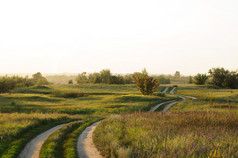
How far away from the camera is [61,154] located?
9.91 metres

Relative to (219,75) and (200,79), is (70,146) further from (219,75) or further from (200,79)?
(219,75)

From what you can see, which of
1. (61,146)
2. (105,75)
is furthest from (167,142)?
(105,75)

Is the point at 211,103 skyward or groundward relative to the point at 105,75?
groundward

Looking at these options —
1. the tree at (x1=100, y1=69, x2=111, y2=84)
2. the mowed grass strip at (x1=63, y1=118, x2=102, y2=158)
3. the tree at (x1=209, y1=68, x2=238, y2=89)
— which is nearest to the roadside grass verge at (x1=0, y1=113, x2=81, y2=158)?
the mowed grass strip at (x1=63, y1=118, x2=102, y2=158)

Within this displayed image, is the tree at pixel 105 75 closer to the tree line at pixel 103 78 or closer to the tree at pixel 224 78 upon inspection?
the tree line at pixel 103 78

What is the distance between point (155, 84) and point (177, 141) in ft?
111

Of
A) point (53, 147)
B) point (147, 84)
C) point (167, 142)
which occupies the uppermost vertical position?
point (147, 84)

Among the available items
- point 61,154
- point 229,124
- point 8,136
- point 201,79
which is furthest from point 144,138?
point 201,79

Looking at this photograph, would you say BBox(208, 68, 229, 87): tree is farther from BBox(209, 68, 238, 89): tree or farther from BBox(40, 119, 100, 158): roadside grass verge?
BBox(40, 119, 100, 158): roadside grass verge

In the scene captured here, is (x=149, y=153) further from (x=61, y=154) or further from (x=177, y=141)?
(x=61, y=154)

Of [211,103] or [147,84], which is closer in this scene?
[211,103]

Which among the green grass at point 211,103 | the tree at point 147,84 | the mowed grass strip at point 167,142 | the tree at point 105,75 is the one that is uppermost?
the tree at point 105,75

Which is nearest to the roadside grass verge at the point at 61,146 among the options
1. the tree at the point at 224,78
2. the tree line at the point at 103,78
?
the tree line at the point at 103,78

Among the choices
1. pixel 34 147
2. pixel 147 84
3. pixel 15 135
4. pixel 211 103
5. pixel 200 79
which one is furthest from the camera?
pixel 200 79
